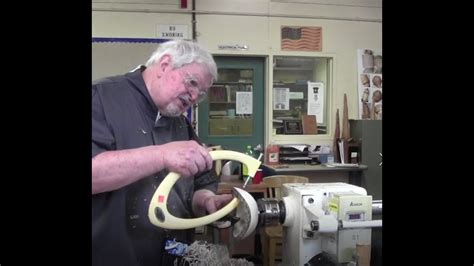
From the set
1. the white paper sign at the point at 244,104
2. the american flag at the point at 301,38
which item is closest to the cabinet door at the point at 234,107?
the white paper sign at the point at 244,104

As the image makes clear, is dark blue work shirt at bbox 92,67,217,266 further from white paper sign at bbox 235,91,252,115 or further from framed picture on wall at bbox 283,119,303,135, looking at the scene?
framed picture on wall at bbox 283,119,303,135

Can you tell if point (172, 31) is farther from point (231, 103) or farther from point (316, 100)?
point (316, 100)

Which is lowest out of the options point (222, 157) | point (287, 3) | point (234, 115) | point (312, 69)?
point (222, 157)

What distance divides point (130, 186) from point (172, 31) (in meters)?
0.46

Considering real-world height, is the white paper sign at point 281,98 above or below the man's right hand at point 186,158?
above

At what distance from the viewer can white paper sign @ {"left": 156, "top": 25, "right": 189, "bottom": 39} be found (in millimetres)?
1079

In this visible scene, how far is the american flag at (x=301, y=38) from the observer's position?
1.25 metres

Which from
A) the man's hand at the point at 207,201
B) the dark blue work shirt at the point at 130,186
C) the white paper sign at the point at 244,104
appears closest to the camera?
the dark blue work shirt at the point at 130,186

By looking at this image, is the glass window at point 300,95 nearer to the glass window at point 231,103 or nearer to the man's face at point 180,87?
the glass window at point 231,103

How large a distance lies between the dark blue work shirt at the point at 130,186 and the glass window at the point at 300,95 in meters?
0.43
